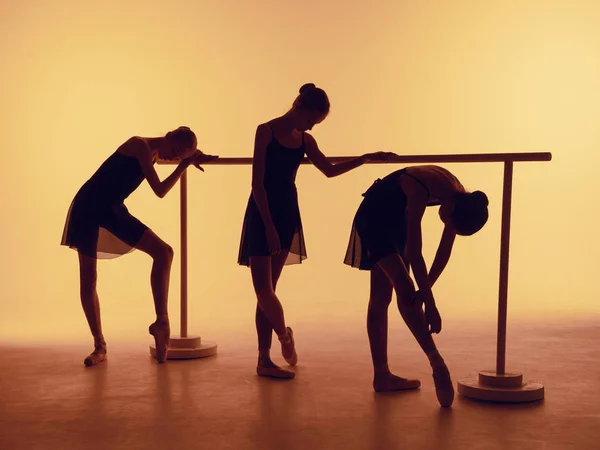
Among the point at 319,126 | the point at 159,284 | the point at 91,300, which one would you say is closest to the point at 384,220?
the point at 159,284

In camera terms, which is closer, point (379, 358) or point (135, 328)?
point (379, 358)

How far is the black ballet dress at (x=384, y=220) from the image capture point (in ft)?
10.5

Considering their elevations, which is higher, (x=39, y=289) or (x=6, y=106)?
(x=6, y=106)

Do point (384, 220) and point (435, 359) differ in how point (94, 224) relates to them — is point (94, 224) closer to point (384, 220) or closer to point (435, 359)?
point (384, 220)

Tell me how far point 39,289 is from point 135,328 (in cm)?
145

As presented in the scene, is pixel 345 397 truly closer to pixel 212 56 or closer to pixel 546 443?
pixel 546 443

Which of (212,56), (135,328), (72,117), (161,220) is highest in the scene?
(212,56)

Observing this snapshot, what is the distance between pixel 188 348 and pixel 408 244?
155cm

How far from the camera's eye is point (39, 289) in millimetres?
6152

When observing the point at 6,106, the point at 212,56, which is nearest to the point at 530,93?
the point at 212,56

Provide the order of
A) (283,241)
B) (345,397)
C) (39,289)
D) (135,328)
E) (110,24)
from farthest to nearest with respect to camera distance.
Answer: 1. (110,24)
2. (39,289)
3. (135,328)
4. (283,241)
5. (345,397)

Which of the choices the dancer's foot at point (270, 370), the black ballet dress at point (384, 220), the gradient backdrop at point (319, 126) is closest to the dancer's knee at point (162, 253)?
the dancer's foot at point (270, 370)

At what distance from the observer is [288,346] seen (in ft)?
12.3

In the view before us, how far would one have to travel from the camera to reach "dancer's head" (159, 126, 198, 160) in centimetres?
387
